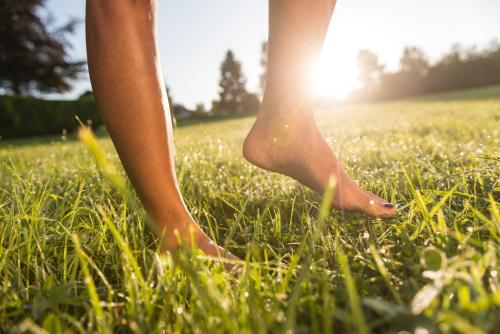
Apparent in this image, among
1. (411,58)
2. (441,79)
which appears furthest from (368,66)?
(441,79)

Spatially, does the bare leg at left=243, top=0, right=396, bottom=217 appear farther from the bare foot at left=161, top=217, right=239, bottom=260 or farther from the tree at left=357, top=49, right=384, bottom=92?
the tree at left=357, top=49, right=384, bottom=92

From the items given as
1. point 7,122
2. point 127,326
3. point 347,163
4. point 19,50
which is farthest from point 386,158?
point 19,50

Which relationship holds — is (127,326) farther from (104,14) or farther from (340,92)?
(340,92)

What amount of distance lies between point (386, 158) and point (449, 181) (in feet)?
2.40

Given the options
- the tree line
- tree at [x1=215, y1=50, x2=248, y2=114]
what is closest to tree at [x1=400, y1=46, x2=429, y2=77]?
the tree line

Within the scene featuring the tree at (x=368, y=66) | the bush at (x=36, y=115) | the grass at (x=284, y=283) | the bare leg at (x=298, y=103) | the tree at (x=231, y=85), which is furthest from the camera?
the tree at (x=368, y=66)

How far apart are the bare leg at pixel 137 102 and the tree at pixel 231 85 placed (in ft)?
128

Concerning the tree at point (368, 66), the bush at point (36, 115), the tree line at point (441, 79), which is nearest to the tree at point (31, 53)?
the bush at point (36, 115)

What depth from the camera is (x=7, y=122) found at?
11938mm

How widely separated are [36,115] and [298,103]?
44.3 ft

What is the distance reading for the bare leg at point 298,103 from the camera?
46.9 inches

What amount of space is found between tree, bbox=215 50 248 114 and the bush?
26.4 metres

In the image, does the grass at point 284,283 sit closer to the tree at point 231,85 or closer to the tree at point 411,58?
the tree at point 231,85

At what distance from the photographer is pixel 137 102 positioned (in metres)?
0.92
